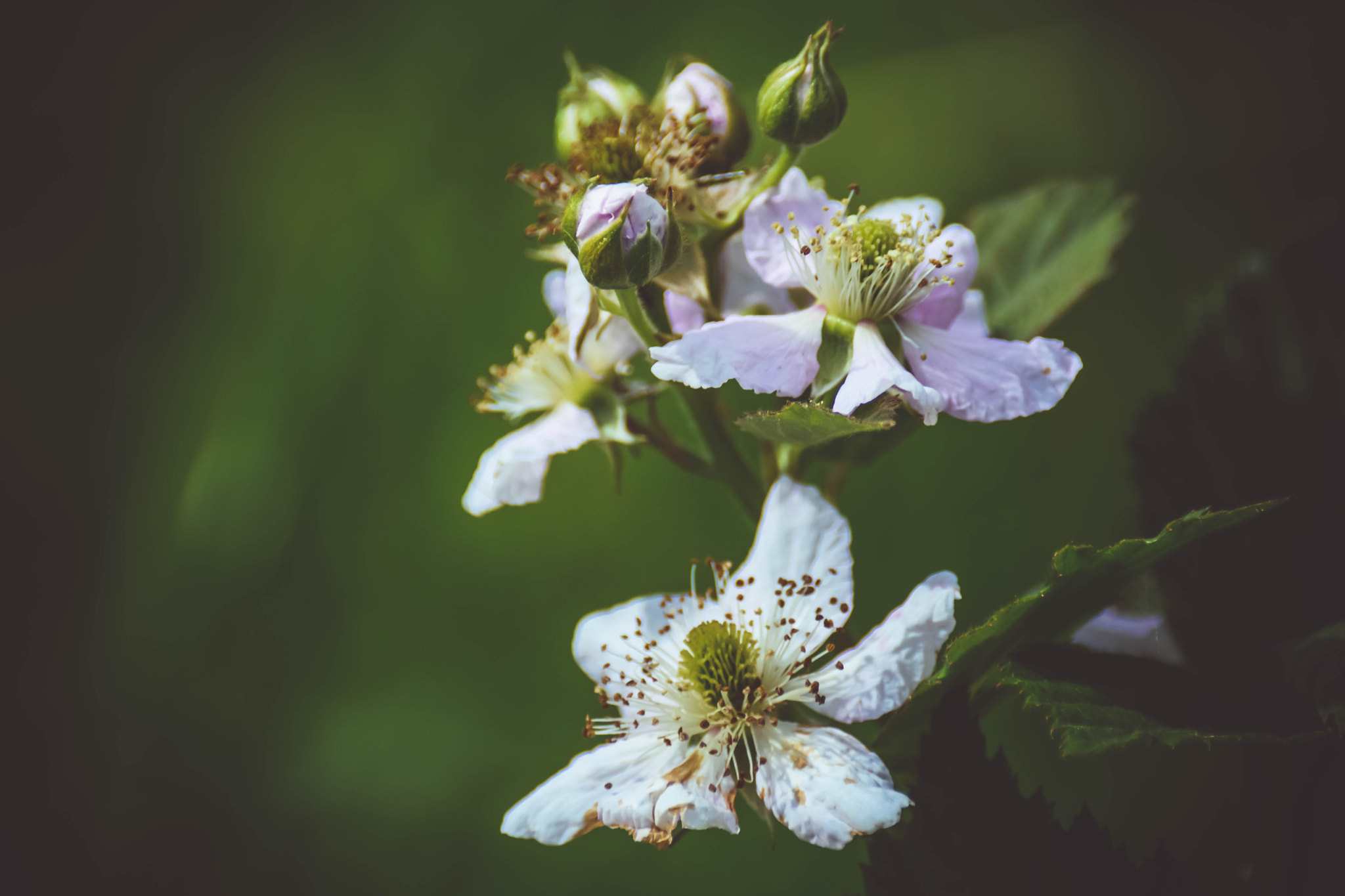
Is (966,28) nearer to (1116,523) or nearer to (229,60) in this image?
(1116,523)

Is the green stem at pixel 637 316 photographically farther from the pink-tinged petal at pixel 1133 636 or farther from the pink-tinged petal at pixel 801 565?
the pink-tinged petal at pixel 1133 636

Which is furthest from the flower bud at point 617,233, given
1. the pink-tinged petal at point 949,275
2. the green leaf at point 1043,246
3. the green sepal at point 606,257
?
the green leaf at point 1043,246

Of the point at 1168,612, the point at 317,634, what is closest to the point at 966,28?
the point at 1168,612

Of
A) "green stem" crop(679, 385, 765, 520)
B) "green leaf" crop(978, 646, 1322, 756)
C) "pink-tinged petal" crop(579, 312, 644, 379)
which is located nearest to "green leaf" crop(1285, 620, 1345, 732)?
"green leaf" crop(978, 646, 1322, 756)

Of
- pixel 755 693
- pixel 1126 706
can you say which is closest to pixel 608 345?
pixel 755 693

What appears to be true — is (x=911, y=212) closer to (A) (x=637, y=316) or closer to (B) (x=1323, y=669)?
(A) (x=637, y=316)

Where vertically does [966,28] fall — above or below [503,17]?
below
